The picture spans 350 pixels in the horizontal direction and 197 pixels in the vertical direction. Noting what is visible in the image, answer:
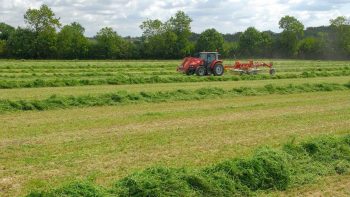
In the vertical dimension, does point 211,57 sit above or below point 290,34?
below

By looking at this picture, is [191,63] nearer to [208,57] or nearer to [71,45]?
[208,57]

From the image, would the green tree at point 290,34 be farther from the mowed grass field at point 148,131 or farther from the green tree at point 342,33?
the mowed grass field at point 148,131

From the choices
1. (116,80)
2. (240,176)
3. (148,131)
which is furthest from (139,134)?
(116,80)

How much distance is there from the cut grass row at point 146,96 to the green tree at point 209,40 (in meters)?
64.1

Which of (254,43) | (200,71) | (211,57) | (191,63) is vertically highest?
(254,43)

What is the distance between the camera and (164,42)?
8631 cm

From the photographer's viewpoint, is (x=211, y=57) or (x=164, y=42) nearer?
(x=211, y=57)

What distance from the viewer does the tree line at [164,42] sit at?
77875 mm

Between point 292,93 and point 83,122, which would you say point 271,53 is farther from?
point 83,122

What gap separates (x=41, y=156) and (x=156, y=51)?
74.8m

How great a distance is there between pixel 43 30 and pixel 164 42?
21.0m

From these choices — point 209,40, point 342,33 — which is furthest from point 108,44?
point 342,33

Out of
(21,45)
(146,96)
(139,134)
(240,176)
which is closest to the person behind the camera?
(240,176)

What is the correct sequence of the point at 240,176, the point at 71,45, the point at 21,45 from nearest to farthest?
the point at 240,176 → the point at 21,45 → the point at 71,45
